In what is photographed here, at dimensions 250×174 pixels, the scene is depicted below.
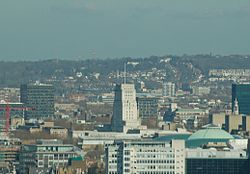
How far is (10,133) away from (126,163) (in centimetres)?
4736

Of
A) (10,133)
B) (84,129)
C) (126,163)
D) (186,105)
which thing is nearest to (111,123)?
(84,129)

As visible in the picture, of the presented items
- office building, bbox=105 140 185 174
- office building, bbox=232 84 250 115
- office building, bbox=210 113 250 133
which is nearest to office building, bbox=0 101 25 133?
office building, bbox=210 113 250 133

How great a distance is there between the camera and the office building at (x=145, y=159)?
79.6 m

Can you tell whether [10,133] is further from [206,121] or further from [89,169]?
[89,169]

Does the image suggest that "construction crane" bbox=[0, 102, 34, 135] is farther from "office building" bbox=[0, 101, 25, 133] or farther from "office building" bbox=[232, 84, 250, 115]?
"office building" bbox=[232, 84, 250, 115]

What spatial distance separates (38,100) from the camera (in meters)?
173

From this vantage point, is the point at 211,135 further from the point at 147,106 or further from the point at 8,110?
the point at 147,106

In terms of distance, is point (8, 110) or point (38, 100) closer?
point (8, 110)

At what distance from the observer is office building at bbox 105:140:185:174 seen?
3135 inches

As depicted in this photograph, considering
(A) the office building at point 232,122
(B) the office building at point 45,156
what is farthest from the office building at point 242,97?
(B) the office building at point 45,156

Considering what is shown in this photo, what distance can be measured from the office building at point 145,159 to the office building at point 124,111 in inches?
2254

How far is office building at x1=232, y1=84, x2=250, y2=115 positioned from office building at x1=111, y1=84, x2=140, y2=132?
7675 millimetres

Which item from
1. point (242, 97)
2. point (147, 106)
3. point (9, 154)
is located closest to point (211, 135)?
point (9, 154)

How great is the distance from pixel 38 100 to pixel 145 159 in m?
92.4
